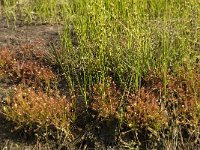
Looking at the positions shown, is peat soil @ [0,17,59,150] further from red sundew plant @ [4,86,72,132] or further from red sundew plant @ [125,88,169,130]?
red sundew plant @ [125,88,169,130]

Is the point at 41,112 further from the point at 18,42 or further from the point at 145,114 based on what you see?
the point at 18,42

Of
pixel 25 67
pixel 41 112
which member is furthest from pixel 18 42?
pixel 41 112

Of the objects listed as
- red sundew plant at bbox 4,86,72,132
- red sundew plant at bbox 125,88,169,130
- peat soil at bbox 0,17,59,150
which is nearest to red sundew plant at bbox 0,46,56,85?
peat soil at bbox 0,17,59,150

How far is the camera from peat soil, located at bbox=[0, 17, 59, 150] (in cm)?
307

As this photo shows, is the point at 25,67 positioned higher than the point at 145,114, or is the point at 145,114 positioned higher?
the point at 25,67

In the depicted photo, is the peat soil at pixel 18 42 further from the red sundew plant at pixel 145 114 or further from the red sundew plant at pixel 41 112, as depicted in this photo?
the red sundew plant at pixel 145 114

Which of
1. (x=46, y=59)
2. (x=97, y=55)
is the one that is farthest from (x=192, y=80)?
(x=46, y=59)

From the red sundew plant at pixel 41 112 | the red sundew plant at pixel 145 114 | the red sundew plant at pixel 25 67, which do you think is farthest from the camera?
the red sundew plant at pixel 25 67

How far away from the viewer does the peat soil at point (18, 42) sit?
3073 mm

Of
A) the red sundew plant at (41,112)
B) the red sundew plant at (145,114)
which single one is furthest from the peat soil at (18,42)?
the red sundew plant at (145,114)

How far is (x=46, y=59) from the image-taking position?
4180 mm

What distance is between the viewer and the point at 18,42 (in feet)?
15.4

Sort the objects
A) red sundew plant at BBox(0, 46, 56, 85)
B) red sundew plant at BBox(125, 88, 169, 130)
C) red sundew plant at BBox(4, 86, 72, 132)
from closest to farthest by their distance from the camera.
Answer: red sundew plant at BBox(125, 88, 169, 130) < red sundew plant at BBox(4, 86, 72, 132) < red sundew plant at BBox(0, 46, 56, 85)

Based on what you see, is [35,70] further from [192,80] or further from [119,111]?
[192,80]
